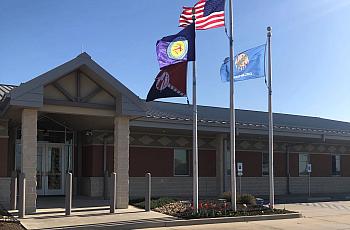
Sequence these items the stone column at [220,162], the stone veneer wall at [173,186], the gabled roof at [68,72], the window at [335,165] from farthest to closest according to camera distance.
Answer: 1. the window at [335,165]
2. the stone column at [220,162]
3. the stone veneer wall at [173,186]
4. the gabled roof at [68,72]

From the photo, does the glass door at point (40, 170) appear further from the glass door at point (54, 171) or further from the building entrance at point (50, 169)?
the glass door at point (54, 171)

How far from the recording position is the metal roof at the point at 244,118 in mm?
24875

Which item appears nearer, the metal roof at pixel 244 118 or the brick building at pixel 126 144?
the brick building at pixel 126 144

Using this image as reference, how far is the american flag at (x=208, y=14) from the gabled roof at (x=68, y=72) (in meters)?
3.44

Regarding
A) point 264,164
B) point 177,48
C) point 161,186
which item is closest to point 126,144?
point 177,48

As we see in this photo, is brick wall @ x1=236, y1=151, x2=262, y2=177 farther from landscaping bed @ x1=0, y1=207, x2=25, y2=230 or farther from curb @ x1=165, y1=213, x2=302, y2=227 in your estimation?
landscaping bed @ x1=0, y1=207, x2=25, y2=230

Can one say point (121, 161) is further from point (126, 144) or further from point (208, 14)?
point (208, 14)

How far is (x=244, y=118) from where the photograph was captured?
32.3 meters

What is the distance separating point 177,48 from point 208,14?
1.67 m

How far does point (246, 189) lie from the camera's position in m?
29.0

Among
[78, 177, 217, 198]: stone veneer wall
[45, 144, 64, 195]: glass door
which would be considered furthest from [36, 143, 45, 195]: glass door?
[78, 177, 217, 198]: stone veneer wall

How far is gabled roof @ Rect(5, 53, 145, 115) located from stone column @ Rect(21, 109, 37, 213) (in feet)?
1.97

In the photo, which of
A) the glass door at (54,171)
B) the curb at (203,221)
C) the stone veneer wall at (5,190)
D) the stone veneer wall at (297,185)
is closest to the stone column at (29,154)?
the curb at (203,221)

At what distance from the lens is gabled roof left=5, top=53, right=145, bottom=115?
16.0 metres
